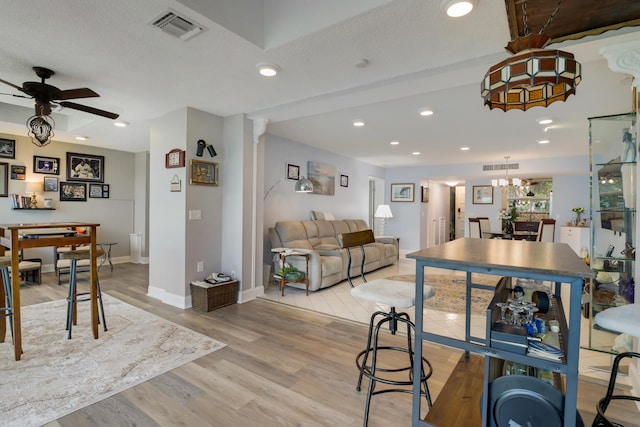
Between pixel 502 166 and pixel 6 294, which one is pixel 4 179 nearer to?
pixel 6 294

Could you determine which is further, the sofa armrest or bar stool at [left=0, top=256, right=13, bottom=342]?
the sofa armrest

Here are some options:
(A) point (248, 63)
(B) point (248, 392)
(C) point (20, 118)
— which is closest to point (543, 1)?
(A) point (248, 63)

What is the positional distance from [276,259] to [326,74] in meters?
2.87

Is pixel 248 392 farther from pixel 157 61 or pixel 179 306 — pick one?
pixel 157 61

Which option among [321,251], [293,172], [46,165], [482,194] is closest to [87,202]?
[46,165]

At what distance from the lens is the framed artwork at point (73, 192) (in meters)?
5.57

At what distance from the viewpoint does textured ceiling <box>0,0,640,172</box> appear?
1883 millimetres

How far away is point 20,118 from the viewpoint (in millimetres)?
4133

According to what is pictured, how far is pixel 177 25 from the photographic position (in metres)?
1.97

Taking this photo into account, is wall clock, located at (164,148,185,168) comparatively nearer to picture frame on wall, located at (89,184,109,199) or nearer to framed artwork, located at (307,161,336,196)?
framed artwork, located at (307,161,336,196)

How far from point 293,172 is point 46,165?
4.29 metres

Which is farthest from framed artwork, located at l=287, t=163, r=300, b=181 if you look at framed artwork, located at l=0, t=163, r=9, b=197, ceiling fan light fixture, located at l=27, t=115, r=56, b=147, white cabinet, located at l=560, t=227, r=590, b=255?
white cabinet, located at l=560, t=227, r=590, b=255

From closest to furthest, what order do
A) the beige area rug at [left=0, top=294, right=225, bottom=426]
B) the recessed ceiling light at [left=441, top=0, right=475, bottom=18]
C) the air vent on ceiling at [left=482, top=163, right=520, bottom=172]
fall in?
1. the recessed ceiling light at [left=441, top=0, right=475, bottom=18]
2. the beige area rug at [left=0, top=294, right=225, bottom=426]
3. the air vent on ceiling at [left=482, top=163, right=520, bottom=172]

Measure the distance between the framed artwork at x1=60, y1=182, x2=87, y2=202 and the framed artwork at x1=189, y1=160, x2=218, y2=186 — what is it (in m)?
3.68
